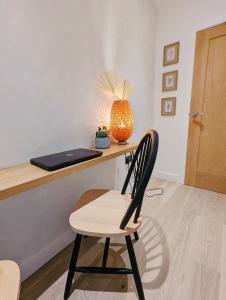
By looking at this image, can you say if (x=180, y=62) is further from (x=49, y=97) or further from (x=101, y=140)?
(x=49, y=97)

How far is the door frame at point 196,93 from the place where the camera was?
1.99 m

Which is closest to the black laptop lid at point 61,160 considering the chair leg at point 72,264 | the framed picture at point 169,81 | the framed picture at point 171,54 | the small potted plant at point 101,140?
the small potted plant at point 101,140

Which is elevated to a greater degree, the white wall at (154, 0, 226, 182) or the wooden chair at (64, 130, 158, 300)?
the white wall at (154, 0, 226, 182)

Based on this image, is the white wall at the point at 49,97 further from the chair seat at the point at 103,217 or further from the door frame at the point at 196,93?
the door frame at the point at 196,93

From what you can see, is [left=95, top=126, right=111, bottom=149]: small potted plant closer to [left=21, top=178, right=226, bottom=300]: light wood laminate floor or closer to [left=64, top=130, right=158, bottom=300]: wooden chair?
[left=64, top=130, right=158, bottom=300]: wooden chair

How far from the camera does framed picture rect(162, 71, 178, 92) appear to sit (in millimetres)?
2238

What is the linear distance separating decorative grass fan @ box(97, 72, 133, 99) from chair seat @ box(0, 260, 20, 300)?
121 centimetres

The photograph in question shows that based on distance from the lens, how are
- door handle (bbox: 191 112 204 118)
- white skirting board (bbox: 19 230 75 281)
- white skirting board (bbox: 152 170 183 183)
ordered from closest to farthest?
white skirting board (bbox: 19 230 75 281)
door handle (bbox: 191 112 204 118)
white skirting board (bbox: 152 170 183 183)

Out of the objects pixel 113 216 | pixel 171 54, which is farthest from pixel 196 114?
pixel 113 216

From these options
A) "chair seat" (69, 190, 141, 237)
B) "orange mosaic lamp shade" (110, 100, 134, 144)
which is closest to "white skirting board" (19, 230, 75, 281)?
"chair seat" (69, 190, 141, 237)

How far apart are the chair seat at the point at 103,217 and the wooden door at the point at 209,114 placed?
4.86 ft

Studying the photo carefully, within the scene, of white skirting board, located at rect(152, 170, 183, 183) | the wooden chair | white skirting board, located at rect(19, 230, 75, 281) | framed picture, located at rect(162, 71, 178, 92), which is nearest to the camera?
the wooden chair

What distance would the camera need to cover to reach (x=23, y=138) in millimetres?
942

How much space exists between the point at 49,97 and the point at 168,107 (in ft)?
5.71
